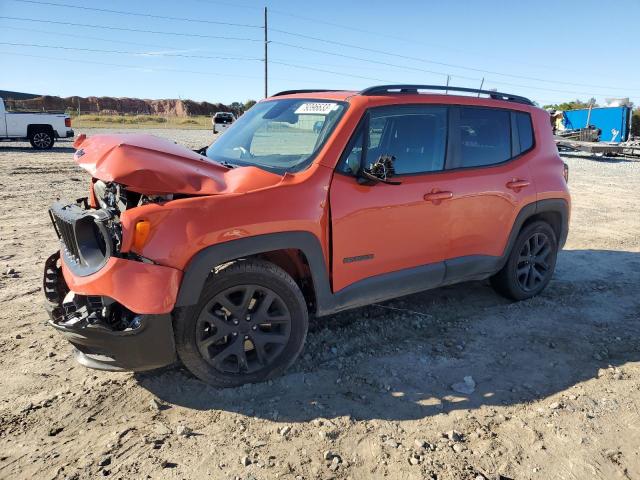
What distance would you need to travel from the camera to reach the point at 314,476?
2514mm

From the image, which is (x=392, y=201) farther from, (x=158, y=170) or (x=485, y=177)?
(x=158, y=170)

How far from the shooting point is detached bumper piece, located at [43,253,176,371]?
277cm

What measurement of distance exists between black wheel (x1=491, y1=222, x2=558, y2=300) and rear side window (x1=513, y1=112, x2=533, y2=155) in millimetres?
757

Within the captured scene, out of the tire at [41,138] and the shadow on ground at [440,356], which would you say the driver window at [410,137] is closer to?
the shadow on ground at [440,356]

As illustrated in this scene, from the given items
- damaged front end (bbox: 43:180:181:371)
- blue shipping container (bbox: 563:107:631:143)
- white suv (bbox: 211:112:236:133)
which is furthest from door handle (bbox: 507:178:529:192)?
white suv (bbox: 211:112:236:133)

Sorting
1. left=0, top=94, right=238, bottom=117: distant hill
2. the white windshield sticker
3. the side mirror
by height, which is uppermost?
left=0, top=94, right=238, bottom=117: distant hill

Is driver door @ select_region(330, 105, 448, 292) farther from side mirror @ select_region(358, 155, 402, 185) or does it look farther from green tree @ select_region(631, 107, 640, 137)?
green tree @ select_region(631, 107, 640, 137)

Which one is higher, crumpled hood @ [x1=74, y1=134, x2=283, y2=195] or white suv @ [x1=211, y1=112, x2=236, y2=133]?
white suv @ [x1=211, y1=112, x2=236, y2=133]

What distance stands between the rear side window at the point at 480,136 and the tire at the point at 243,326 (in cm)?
184

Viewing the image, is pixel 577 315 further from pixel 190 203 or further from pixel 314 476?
pixel 190 203

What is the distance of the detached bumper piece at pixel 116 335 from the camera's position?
9.07 feet

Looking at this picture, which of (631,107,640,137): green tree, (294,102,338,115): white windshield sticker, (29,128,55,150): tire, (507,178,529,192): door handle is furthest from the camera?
(631,107,640,137): green tree

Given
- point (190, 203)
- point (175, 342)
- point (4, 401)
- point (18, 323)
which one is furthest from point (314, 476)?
point (18, 323)

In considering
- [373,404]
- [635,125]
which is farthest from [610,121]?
[373,404]
